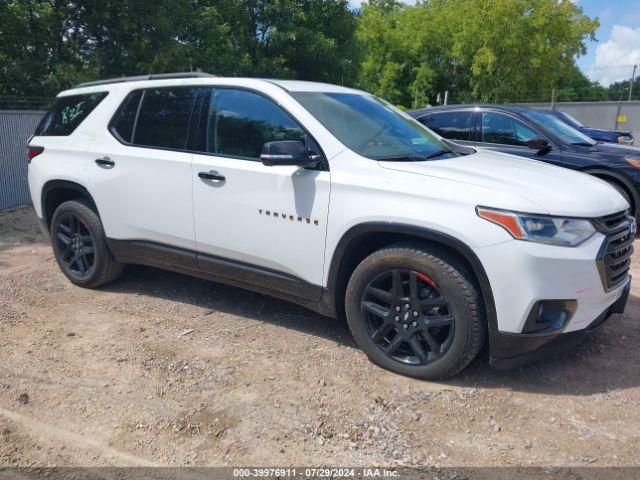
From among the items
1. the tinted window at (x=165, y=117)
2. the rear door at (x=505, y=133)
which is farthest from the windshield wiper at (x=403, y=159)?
the rear door at (x=505, y=133)

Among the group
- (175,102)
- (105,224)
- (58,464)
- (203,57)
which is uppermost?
(203,57)

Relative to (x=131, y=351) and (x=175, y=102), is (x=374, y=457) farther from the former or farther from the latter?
(x=175, y=102)

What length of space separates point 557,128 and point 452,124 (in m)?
1.42

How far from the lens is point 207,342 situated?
4.06 m

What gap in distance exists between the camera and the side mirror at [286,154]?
360cm

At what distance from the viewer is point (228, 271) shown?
4.20 m

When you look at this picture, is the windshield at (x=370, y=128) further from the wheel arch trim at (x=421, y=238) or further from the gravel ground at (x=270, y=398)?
the gravel ground at (x=270, y=398)

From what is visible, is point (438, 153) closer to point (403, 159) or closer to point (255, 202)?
point (403, 159)

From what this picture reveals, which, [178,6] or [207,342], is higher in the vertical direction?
[178,6]

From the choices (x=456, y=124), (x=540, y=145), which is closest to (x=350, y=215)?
(x=540, y=145)

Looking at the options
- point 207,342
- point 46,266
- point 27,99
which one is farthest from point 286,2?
point 207,342

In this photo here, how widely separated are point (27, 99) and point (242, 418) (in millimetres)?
9400

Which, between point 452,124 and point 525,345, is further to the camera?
point 452,124

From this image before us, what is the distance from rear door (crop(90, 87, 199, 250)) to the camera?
14.2 ft
